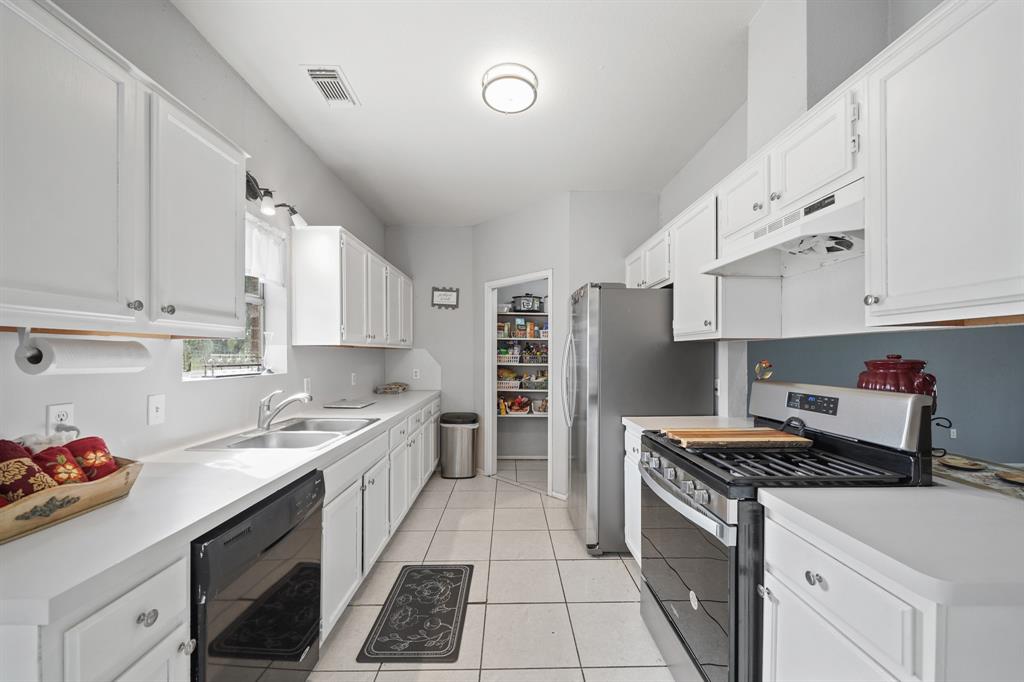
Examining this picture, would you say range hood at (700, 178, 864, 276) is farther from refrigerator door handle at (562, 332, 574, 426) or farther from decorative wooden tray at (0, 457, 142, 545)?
decorative wooden tray at (0, 457, 142, 545)

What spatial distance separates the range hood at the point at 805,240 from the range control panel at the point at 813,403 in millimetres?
579

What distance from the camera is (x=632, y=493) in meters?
2.56

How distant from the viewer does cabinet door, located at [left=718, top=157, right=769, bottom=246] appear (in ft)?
5.87

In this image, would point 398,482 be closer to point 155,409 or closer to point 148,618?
point 155,409

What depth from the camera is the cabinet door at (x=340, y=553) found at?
186 cm

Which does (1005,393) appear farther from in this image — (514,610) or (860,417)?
(514,610)

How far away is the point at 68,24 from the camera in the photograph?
1034 millimetres

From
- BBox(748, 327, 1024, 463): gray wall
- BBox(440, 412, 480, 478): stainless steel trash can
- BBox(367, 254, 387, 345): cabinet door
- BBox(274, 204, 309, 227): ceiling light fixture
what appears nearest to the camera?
BBox(748, 327, 1024, 463): gray wall

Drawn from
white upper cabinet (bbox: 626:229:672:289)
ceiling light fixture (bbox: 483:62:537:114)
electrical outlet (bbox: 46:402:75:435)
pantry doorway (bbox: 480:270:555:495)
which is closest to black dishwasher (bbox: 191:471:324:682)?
electrical outlet (bbox: 46:402:75:435)

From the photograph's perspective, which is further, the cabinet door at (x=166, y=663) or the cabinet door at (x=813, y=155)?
the cabinet door at (x=813, y=155)

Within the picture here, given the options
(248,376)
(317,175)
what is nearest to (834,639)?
(248,376)

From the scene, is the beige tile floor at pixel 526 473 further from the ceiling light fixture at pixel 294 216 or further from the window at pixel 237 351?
the ceiling light fixture at pixel 294 216

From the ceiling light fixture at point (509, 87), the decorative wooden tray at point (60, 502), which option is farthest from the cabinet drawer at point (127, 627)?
the ceiling light fixture at point (509, 87)

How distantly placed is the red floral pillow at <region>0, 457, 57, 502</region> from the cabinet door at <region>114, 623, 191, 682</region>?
459 mm
